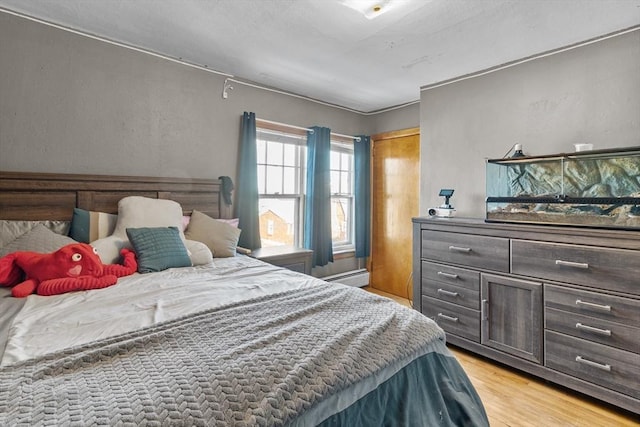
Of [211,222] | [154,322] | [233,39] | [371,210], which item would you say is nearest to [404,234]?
[371,210]

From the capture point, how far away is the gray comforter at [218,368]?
713 mm

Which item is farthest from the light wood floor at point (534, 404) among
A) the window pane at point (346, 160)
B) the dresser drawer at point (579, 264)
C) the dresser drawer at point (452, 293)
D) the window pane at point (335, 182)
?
the window pane at point (346, 160)

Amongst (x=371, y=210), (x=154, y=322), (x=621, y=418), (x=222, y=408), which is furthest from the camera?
(x=371, y=210)

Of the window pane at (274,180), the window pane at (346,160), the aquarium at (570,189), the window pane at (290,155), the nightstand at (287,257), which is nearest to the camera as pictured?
the aquarium at (570,189)

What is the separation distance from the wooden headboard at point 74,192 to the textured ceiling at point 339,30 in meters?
1.04

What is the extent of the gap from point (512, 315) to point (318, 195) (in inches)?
86.3

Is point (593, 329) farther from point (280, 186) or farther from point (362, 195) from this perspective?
point (280, 186)

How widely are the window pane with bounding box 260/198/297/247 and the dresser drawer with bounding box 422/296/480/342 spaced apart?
1.65m

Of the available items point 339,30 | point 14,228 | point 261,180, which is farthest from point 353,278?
point 14,228

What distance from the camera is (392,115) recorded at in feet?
13.4

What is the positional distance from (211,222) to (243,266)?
2.09ft

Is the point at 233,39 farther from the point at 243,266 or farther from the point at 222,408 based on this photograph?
the point at 222,408

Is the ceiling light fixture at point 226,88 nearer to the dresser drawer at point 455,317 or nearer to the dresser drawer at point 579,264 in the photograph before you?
the dresser drawer at point 455,317

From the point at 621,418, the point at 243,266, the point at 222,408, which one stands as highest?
the point at 243,266
